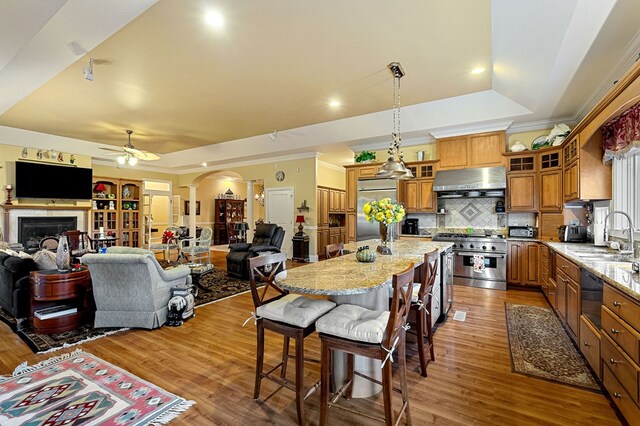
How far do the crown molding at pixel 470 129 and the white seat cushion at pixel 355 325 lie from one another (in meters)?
4.74

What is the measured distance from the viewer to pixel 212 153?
350 inches

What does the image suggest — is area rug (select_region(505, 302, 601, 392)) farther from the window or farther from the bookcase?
the bookcase

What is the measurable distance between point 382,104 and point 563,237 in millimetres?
3593

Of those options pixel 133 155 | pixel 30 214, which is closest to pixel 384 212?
pixel 133 155

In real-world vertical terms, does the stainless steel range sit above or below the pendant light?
below

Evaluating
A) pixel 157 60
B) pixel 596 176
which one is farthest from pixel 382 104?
pixel 157 60

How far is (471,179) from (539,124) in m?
1.49

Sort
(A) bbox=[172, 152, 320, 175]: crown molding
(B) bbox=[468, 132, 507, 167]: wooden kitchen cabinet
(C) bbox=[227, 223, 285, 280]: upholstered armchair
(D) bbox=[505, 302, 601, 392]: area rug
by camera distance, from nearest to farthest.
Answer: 1. (D) bbox=[505, 302, 601, 392]: area rug
2. (B) bbox=[468, 132, 507, 167]: wooden kitchen cabinet
3. (C) bbox=[227, 223, 285, 280]: upholstered armchair
4. (A) bbox=[172, 152, 320, 175]: crown molding

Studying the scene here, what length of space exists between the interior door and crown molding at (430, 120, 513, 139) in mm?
4224

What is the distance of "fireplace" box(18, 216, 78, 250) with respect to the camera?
6934mm

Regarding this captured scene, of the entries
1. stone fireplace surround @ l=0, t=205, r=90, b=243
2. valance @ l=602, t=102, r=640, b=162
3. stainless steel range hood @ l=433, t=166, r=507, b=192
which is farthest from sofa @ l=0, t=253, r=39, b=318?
valance @ l=602, t=102, r=640, b=162

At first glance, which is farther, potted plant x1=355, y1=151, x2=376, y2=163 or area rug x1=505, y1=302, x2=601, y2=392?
potted plant x1=355, y1=151, x2=376, y2=163

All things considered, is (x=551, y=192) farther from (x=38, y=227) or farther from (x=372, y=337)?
(x=38, y=227)

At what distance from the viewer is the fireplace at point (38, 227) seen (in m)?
6.93
